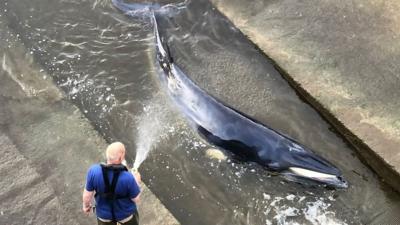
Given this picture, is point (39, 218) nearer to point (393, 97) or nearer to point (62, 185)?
point (62, 185)

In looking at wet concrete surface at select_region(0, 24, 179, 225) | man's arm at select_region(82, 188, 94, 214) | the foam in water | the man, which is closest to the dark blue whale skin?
the foam in water

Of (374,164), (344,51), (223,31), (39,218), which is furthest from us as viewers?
(223,31)

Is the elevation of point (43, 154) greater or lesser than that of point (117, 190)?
lesser

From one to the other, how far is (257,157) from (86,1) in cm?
400

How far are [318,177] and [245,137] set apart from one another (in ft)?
3.06

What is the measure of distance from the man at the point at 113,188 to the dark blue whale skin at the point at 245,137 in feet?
6.17

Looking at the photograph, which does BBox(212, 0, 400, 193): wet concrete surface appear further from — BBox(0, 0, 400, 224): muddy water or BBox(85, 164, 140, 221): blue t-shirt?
BBox(85, 164, 140, 221): blue t-shirt

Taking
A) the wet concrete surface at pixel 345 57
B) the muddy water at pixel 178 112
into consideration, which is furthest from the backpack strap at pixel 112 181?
the wet concrete surface at pixel 345 57

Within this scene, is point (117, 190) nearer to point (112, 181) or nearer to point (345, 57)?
point (112, 181)

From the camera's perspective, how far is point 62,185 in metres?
6.12

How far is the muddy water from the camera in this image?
6.19m

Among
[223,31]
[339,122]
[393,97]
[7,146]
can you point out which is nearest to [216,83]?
[223,31]

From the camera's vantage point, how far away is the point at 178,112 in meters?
7.09

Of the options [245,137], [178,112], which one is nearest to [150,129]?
[178,112]
